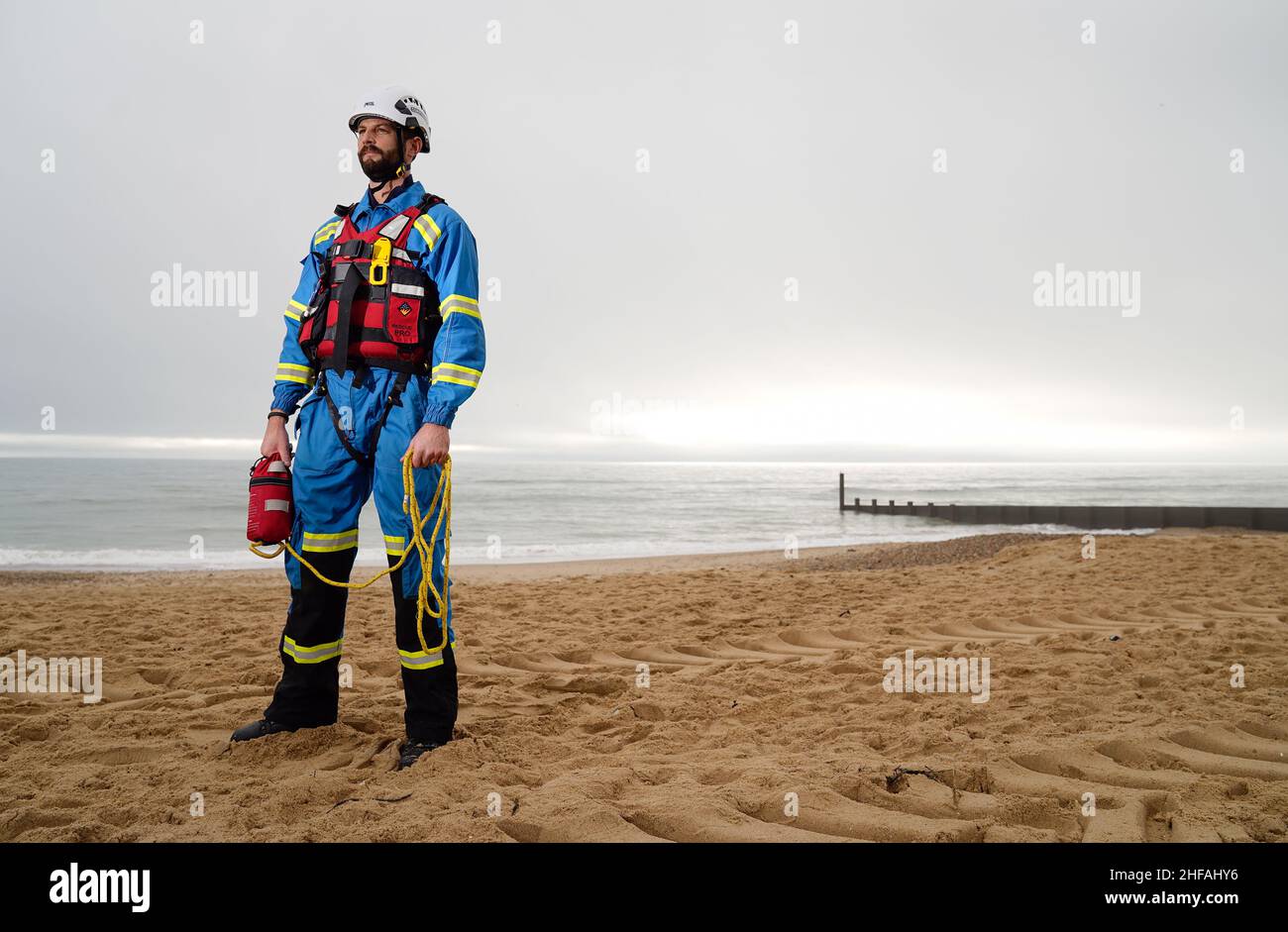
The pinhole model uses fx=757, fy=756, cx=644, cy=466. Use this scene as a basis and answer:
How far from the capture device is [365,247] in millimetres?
3047

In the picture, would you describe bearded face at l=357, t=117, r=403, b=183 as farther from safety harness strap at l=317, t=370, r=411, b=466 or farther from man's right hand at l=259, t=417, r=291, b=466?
man's right hand at l=259, t=417, r=291, b=466

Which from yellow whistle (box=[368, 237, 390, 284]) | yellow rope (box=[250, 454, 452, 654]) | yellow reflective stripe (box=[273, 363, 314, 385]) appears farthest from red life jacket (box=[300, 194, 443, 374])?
yellow rope (box=[250, 454, 452, 654])

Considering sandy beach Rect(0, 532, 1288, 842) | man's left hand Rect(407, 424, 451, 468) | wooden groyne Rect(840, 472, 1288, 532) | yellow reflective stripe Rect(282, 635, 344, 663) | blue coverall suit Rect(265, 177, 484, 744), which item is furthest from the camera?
wooden groyne Rect(840, 472, 1288, 532)

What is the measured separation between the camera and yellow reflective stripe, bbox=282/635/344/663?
10.3ft

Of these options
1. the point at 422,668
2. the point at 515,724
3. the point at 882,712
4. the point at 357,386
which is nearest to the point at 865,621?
the point at 882,712

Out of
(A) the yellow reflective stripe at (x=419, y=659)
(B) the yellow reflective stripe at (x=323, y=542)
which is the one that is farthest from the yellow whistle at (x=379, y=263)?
(A) the yellow reflective stripe at (x=419, y=659)

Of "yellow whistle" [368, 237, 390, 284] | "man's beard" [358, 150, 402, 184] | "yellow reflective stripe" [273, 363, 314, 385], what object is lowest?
"yellow reflective stripe" [273, 363, 314, 385]

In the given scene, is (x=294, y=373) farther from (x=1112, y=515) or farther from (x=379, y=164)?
(x=1112, y=515)

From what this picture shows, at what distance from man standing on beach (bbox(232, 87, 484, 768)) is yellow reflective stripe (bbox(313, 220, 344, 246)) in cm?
6

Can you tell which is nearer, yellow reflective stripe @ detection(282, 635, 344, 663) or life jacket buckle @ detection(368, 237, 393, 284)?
life jacket buckle @ detection(368, 237, 393, 284)

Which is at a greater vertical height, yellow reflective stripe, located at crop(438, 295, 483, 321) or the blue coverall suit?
yellow reflective stripe, located at crop(438, 295, 483, 321)

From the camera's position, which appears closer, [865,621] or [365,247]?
[365,247]

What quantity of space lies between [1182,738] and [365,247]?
3725mm
